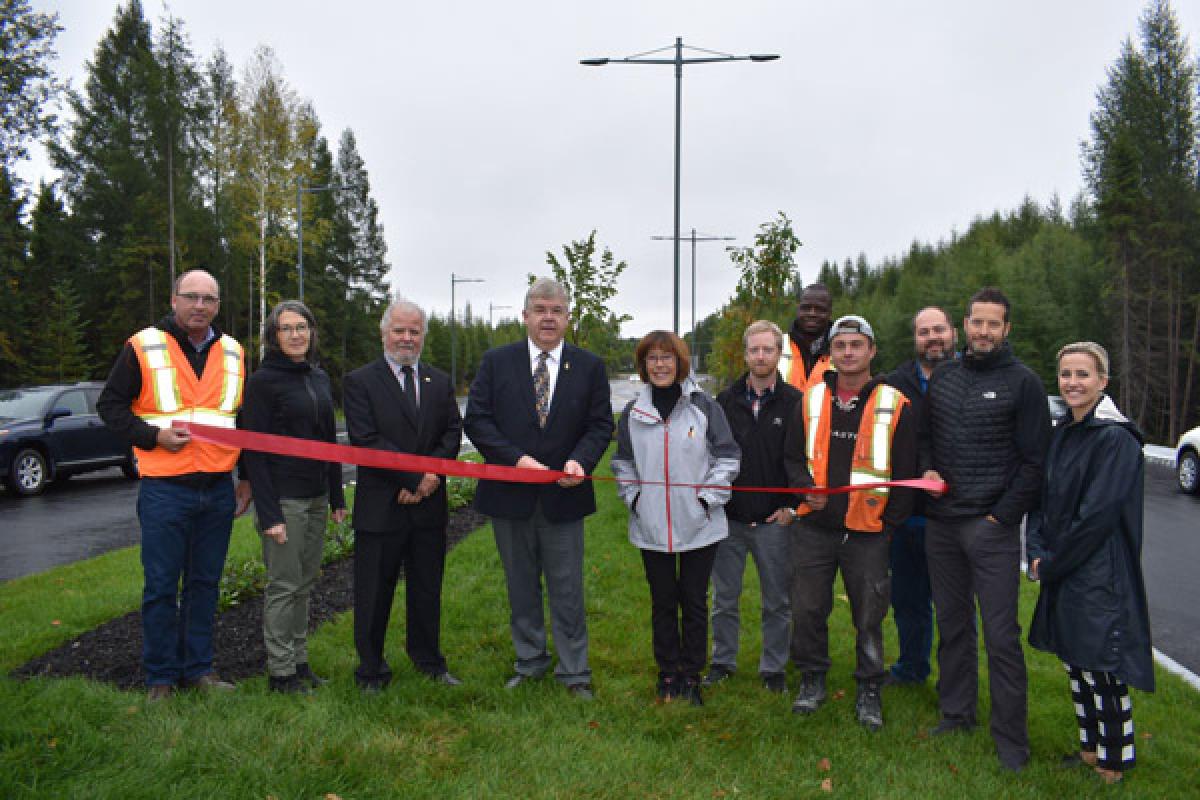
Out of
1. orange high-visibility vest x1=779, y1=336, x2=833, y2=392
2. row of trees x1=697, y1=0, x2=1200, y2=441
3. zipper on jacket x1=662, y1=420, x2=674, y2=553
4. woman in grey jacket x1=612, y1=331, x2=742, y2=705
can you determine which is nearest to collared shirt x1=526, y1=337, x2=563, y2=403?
woman in grey jacket x1=612, y1=331, x2=742, y2=705

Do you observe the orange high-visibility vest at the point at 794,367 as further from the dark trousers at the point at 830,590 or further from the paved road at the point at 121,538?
the paved road at the point at 121,538

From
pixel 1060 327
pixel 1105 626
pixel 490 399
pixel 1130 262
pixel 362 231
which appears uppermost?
pixel 362 231

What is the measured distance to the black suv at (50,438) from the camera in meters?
12.4

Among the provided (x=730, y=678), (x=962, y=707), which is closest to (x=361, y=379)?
(x=730, y=678)

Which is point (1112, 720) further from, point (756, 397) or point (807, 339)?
point (807, 339)

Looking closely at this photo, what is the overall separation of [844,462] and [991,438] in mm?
726

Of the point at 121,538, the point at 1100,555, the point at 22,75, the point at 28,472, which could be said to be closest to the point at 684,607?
the point at 1100,555

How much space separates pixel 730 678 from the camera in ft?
15.3

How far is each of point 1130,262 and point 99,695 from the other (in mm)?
40456

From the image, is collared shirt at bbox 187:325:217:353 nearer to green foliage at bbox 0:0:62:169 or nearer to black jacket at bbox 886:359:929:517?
black jacket at bbox 886:359:929:517

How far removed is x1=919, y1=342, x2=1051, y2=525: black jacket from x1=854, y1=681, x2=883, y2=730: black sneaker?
40.6 inches

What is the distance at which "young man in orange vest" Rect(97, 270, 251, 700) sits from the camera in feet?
13.0

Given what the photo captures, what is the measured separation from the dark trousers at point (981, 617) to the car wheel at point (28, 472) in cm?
1382

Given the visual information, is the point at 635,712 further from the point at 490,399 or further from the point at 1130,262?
the point at 1130,262
